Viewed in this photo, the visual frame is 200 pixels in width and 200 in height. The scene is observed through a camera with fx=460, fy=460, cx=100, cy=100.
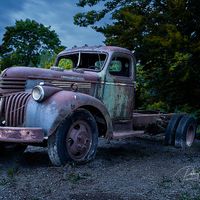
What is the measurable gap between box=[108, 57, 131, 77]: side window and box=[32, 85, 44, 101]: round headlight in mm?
2040

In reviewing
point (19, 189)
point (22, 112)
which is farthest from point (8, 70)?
point (19, 189)

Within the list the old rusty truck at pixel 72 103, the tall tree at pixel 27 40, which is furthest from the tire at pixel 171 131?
the tall tree at pixel 27 40

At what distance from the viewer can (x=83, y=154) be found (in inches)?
288

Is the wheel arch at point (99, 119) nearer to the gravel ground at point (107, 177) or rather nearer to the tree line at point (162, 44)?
the gravel ground at point (107, 177)

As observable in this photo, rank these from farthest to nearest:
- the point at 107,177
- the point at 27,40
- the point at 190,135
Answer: the point at 27,40 < the point at 190,135 < the point at 107,177

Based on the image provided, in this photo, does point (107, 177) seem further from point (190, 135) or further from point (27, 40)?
point (27, 40)

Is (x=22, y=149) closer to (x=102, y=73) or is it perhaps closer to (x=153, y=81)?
(x=102, y=73)

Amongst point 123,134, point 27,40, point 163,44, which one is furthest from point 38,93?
point 27,40

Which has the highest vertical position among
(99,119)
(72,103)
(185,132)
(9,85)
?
(9,85)

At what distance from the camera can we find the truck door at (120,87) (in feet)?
28.0

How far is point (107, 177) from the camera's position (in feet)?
20.8

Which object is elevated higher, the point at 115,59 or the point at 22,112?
the point at 115,59

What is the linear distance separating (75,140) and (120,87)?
198cm

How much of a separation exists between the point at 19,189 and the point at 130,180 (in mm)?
1527
